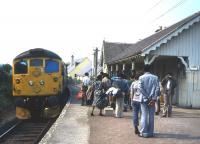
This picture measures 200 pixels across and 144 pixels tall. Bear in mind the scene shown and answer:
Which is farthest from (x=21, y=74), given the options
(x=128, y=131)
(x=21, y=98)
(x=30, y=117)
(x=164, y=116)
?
(x=128, y=131)

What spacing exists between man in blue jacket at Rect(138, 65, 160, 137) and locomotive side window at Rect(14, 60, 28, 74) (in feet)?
31.5

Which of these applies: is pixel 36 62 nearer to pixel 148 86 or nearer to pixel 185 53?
pixel 185 53

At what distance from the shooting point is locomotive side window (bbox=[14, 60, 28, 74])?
19562mm

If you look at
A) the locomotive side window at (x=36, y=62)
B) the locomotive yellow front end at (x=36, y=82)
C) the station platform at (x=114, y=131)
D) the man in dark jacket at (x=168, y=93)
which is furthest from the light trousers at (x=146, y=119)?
the locomotive side window at (x=36, y=62)

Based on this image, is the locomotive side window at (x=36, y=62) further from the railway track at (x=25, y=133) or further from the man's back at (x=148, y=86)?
the man's back at (x=148, y=86)

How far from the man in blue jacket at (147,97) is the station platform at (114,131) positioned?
34 centimetres

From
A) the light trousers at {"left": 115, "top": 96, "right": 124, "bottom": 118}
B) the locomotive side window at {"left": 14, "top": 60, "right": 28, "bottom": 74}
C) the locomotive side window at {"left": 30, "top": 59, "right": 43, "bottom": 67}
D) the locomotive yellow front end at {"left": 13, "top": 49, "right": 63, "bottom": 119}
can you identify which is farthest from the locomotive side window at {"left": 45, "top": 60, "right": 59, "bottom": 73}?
the light trousers at {"left": 115, "top": 96, "right": 124, "bottom": 118}

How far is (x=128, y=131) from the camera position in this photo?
12.2 meters

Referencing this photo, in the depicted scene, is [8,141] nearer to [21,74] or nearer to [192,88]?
[21,74]

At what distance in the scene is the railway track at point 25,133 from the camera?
1515 cm

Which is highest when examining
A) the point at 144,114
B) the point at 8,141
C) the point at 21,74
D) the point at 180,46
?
the point at 180,46

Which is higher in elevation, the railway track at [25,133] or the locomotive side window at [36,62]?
the locomotive side window at [36,62]

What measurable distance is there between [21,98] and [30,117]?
152 centimetres

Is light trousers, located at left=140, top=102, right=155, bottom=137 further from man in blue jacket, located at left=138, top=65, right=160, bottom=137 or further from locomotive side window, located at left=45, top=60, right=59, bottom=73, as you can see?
locomotive side window, located at left=45, top=60, right=59, bottom=73
